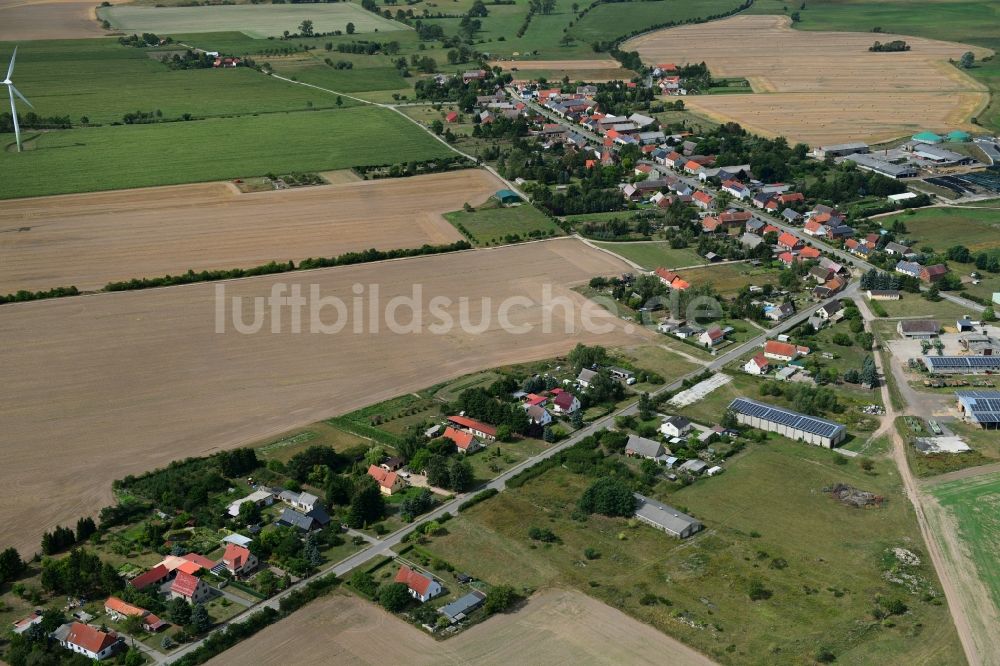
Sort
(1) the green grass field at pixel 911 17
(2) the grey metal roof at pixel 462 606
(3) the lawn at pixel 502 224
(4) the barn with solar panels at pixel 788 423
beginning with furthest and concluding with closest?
(1) the green grass field at pixel 911 17
(3) the lawn at pixel 502 224
(4) the barn with solar panels at pixel 788 423
(2) the grey metal roof at pixel 462 606

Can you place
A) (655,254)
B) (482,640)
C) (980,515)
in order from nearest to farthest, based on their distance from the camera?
(482,640) → (980,515) → (655,254)

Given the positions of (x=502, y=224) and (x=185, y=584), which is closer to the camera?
(x=185, y=584)

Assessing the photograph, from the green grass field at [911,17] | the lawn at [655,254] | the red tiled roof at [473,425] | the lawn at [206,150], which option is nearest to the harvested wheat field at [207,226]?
the lawn at [206,150]

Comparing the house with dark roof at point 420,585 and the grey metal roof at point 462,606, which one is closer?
the grey metal roof at point 462,606

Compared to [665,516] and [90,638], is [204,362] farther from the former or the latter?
Result: [665,516]

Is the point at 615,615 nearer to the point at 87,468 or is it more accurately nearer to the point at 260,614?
the point at 260,614

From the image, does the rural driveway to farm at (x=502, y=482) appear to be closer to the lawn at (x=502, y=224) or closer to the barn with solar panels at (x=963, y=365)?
the barn with solar panels at (x=963, y=365)

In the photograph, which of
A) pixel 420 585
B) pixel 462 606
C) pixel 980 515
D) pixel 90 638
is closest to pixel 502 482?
pixel 420 585

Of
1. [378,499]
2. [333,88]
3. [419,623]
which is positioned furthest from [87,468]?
[333,88]
